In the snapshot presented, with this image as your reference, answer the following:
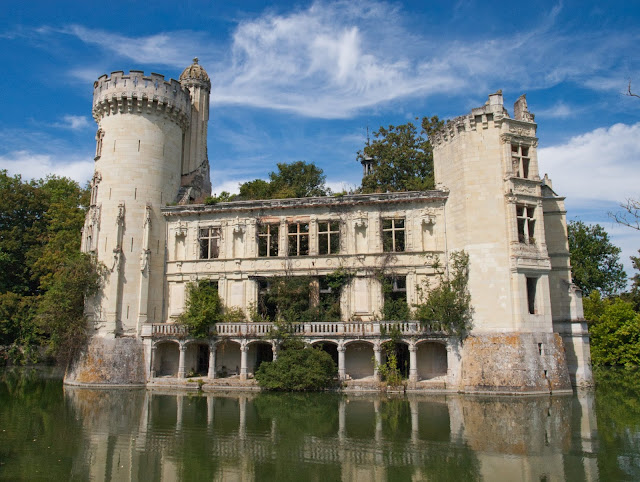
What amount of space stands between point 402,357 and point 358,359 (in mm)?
2628

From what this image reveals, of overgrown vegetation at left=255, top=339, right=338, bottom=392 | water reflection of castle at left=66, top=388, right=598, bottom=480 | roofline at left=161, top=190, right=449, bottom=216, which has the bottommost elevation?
water reflection of castle at left=66, top=388, right=598, bottom=480

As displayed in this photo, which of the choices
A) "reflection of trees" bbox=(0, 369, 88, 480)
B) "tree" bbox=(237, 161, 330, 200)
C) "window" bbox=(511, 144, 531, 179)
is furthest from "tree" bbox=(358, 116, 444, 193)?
"reflection of trees" bbox=(0, 369, 88, 480)

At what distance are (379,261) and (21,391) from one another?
2155 cm

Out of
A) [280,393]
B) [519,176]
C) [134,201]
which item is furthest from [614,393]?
[134,201]

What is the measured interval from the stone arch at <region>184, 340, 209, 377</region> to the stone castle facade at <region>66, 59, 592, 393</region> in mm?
93

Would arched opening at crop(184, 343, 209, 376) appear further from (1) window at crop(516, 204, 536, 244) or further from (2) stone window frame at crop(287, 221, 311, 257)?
(1) window at crop(516, 204, 536, 244)

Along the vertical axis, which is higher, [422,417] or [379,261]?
[379,261]

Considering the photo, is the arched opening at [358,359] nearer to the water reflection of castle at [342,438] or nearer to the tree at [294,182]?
the water reflection of castle at [342,438]

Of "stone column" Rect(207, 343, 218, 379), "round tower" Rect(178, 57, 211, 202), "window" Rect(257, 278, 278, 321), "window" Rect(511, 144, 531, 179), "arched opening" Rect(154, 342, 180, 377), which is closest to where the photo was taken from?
"window" Rect(511, 144, 531, 179)

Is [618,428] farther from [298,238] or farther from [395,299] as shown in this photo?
[298,238]

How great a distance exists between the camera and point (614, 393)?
92.5 feet

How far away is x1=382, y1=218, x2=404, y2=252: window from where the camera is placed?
3266cm

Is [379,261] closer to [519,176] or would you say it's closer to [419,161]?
[519,176]

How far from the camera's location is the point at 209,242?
3509 cm
